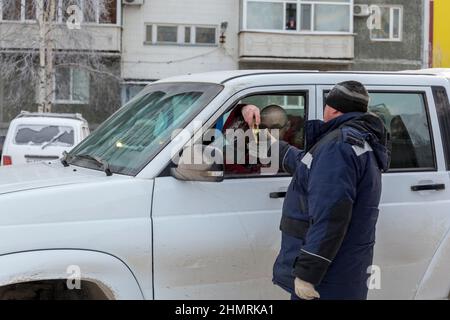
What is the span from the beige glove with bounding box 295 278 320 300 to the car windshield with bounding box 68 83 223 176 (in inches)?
40.4

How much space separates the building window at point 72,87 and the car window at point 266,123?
20619mm

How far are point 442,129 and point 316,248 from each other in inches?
60.3

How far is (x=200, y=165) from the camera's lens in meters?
3.07

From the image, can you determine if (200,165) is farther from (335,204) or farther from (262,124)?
(335,204)

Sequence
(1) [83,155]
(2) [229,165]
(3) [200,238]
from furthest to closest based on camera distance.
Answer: (1) [83,155] < (2) [229,165] < (3) [200,238]

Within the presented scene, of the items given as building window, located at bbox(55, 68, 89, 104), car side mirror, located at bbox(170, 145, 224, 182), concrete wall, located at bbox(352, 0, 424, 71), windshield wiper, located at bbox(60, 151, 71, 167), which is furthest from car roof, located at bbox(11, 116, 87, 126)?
concrete wall, located at bbox(352, 0, 424, 71)

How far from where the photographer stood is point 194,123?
322cm

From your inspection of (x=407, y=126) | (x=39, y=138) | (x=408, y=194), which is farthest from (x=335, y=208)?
(x=39, y=138)

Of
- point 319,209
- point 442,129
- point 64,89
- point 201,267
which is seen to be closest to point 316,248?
point 319,209

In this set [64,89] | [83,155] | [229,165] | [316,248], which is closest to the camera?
[316,248]

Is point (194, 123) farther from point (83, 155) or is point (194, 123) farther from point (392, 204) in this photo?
point (392, 204)

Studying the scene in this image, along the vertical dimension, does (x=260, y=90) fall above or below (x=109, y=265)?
above

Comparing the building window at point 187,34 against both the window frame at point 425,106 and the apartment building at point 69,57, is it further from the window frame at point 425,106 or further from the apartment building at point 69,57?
the window frame at point 425,106

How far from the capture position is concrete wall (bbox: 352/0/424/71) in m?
24.7
